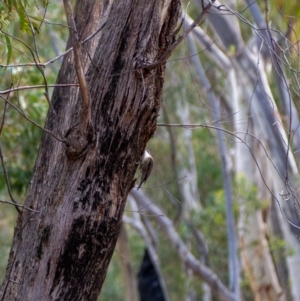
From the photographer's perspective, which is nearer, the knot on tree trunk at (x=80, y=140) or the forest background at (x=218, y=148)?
the knot on tree trunk at (x=80, y=140)

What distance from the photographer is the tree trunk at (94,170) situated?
2379 mm

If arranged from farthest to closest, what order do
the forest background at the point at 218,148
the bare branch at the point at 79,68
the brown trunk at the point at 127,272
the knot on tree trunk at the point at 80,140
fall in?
the brown trunk at the point at 127,272, the forest background at the point at 218,148, the knot on tree trunk at the point at 80,140, the bare branch at the point at 79,68

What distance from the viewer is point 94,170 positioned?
2.40 meters

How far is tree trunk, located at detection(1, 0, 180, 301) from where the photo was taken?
7.80 ft

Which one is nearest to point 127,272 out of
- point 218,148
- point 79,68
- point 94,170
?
point 218,148

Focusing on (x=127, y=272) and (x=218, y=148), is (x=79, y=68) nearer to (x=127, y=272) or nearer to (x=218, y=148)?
(x=218, y=148)

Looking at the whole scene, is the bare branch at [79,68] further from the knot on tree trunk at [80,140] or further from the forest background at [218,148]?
the forest background at [218,148]

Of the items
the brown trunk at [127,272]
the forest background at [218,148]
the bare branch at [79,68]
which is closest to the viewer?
the bare branch at [79,68]

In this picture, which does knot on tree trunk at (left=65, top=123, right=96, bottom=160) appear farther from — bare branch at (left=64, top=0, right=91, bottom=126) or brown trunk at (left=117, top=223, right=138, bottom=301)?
brown trunk at (left=117, top=223, right=138, bottom=301)

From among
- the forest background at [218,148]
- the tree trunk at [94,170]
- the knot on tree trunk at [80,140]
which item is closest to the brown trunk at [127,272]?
the forest background at [218,148]

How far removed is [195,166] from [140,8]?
1251 cm

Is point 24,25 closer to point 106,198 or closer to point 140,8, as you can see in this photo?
point 140,8

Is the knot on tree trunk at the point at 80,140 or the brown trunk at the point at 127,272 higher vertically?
the brown trunk at the point at 127,272

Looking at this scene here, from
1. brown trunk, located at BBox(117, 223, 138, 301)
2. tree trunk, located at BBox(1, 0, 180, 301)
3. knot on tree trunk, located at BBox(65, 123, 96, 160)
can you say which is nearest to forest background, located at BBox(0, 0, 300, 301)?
brown trunk, located at BBox(117, 223, 138, 301)
